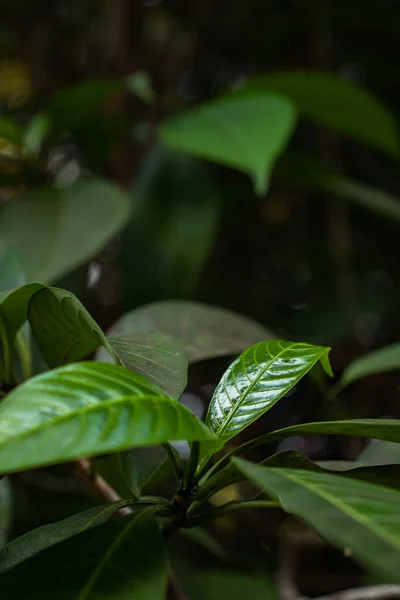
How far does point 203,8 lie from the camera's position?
4.46 ft

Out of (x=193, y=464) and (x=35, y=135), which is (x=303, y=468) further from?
(x=35, y=135)

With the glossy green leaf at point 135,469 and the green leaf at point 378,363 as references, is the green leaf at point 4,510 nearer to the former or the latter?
the glossy green leaf at point 135,469

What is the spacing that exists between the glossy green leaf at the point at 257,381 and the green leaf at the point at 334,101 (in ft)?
2.02

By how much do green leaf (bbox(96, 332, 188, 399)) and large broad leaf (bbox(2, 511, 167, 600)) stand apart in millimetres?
65

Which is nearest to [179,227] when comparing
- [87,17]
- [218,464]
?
[218,464]

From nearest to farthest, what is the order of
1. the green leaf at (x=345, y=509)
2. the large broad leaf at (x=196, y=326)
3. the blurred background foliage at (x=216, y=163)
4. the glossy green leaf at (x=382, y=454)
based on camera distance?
1. the green leaf at (x=345, y=509)
2. the glossy green leaf at (x=382, y=454)
3. the large broad leaf at (x=196, y=326)
4. the blurred background foliage at (x=216, y=163)

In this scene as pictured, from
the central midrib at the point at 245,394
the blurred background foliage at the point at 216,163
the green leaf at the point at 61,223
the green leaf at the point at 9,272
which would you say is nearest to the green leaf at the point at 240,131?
the blurred background foliage at the point at 216,163

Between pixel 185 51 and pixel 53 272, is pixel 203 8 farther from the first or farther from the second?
pixel 53 272

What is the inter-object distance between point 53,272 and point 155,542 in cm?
42

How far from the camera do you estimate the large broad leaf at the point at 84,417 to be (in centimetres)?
21

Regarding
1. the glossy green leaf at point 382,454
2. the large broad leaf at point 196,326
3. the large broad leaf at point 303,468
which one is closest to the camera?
the large broad leaf at point 303,468

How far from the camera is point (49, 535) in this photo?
1.03ft

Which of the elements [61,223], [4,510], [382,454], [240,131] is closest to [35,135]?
[61,223]

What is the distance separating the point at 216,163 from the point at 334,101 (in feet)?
0.78
